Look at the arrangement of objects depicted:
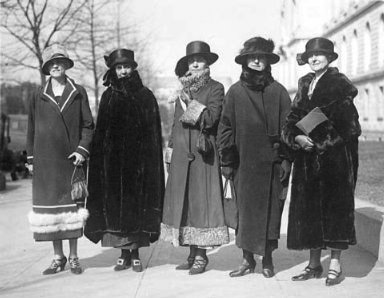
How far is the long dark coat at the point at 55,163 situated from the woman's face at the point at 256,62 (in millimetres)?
1762

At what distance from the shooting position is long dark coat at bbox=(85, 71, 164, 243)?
592 cm

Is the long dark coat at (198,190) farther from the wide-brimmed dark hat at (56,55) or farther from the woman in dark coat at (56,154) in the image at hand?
the wide-brimmed dark hat at (56,55)

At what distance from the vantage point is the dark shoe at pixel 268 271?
219 inches

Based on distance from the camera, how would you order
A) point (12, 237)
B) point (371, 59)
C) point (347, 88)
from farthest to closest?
point (371, 59)
point (12, 237)
point (347, 88)

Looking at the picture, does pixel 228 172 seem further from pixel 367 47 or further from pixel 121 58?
pixel 367 47

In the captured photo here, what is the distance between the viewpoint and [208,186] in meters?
5.79

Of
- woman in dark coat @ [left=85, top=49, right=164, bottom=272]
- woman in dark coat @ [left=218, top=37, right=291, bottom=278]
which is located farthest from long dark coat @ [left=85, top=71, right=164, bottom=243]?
woman in dark coat @ [left=218, top=37, right=291, bottom=278]

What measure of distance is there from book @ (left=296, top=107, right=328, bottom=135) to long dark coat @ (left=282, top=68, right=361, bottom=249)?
3.5 inches

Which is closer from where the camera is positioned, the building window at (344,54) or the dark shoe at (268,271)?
the dark shoe at (268,271)

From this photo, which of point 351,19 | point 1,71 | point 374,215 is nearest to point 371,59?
point 351,19

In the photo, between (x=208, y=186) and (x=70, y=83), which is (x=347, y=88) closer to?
(x=208, y=186)

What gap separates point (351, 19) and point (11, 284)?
42.8 metres

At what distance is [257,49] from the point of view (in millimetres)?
5586

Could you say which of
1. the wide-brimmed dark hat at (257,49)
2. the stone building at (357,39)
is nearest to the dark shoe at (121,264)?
the wide-brimmed dark hat at (257,49)
